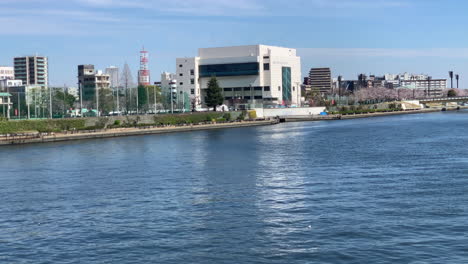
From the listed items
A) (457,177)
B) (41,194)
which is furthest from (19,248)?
(457,177)

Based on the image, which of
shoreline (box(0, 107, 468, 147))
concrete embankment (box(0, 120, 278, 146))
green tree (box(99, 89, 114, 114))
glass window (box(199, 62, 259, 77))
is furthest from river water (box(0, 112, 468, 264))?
glass window (box(199, 62, 259, 77))

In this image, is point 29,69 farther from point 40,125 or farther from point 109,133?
point 40,125

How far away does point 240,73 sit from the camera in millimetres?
116688

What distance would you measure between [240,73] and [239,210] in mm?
95245

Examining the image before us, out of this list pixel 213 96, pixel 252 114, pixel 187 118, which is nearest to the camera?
pixel 187 118

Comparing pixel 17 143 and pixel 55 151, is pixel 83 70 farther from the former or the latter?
pixel 55 151

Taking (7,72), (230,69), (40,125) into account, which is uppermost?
(7,72)

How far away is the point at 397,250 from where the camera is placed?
16875mm

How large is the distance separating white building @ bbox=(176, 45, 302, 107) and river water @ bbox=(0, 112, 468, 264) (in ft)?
253

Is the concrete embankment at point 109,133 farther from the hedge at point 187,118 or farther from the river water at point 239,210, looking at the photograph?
the river water at point 239,210

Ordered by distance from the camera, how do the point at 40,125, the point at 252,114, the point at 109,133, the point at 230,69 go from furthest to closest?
the point at 230,69 < the point at 252,114 < the point at 109,133 < the point at 40,125

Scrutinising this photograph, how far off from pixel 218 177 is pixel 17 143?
111 ft

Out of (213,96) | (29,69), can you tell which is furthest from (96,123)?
(29,69)

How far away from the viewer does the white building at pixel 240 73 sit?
11638 centimetres
